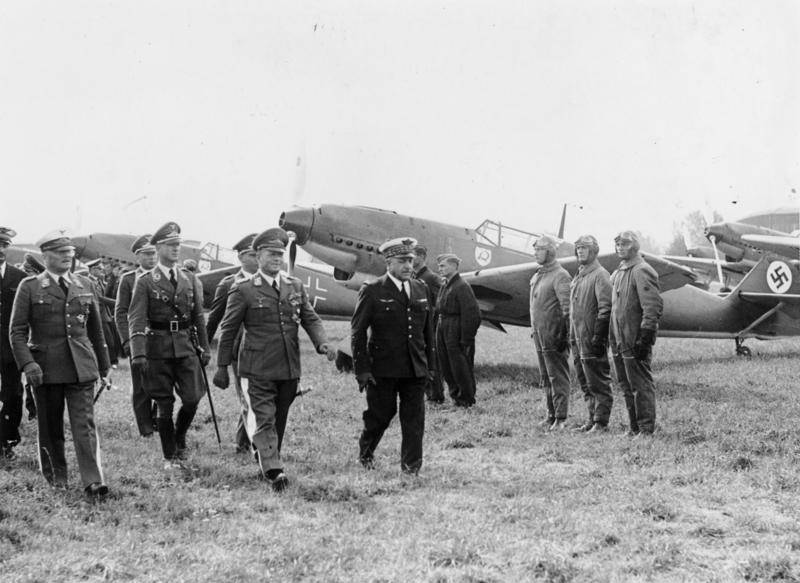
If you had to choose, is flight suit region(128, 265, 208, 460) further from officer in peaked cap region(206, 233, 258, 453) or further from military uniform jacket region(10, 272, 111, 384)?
military uniform jacket region(10, 272, 111, 384)

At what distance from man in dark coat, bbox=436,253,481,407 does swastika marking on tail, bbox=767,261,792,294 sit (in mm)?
7286

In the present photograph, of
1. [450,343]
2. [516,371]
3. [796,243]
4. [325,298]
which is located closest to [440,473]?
[450,343]

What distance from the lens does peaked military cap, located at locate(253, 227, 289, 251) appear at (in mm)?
5406

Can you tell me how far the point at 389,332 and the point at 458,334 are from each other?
10.8 ft

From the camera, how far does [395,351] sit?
5.36 m

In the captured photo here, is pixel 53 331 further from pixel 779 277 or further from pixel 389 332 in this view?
pixel 779 277

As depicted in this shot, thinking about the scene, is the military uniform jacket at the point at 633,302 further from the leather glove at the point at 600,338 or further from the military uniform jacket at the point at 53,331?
the military uniform jacket at the point at 53,331

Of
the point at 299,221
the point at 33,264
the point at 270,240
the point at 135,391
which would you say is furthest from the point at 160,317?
the point at 299,221

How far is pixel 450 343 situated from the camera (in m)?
8.70

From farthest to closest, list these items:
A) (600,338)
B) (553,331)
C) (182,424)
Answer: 1. (553,331)
2. (600,338)
3. (182,424)

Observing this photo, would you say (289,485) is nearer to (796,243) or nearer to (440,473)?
(440,473)

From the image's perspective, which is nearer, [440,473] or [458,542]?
[458,542]

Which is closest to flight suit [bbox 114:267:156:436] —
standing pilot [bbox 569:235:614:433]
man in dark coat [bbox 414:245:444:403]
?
man in dark coat [bbox 414:245:444:403]

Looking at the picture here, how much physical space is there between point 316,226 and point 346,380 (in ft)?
10.0
